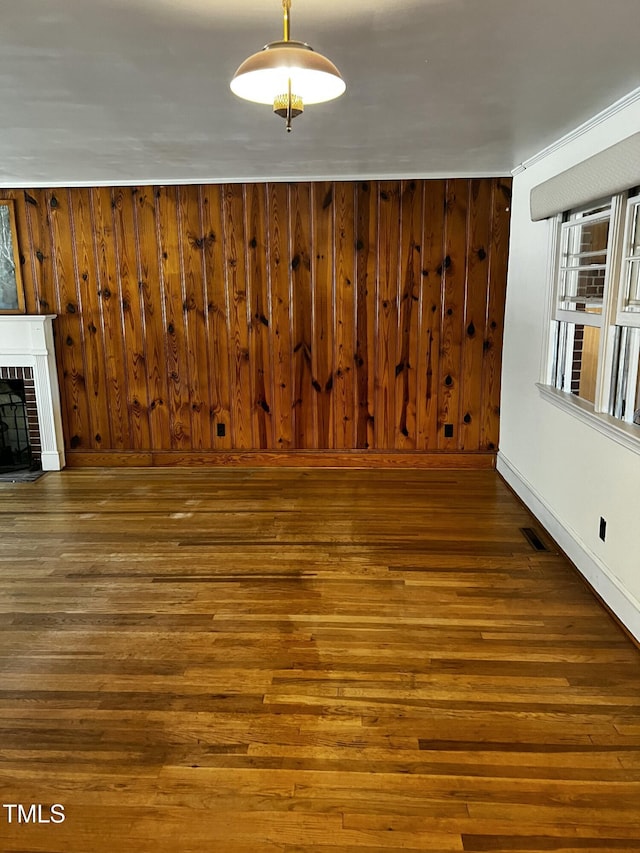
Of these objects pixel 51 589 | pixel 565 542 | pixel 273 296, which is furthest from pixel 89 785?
pixel 273 296

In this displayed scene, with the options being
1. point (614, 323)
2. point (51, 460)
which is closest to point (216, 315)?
point (51, 460)

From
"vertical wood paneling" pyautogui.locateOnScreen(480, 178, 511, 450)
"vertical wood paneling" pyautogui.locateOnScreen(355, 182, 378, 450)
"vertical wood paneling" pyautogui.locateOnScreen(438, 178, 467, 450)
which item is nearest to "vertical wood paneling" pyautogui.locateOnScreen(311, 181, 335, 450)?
"vertical wood paneling" pyautogui.locateOnScreen(355, 182, 378, 450)

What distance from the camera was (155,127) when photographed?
10.4 feet

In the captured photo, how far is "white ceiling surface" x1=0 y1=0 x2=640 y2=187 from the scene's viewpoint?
73.1 inches

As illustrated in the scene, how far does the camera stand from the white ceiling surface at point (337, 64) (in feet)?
6.09

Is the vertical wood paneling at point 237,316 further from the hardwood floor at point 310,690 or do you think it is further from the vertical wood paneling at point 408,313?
the hardwood floor at point 310,690

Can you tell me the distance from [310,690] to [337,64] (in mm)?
2277

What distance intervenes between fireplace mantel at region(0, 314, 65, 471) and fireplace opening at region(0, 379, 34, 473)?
196 millimetres

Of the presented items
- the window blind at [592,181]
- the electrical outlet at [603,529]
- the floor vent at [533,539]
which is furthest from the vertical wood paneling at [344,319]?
the electrical outlet at [603,529]

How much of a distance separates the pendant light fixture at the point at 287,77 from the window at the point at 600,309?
5.80ft

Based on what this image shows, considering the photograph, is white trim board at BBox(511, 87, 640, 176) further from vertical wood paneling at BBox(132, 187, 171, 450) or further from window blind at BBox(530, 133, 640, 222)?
vertical wood paneling at BBox(132, 187, 171, 450)

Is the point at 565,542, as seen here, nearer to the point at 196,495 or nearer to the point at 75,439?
the point at 196,495

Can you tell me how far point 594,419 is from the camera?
121 inches

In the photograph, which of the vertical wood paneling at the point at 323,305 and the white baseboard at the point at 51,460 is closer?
the vertical wood paneling at the point at 323,305
